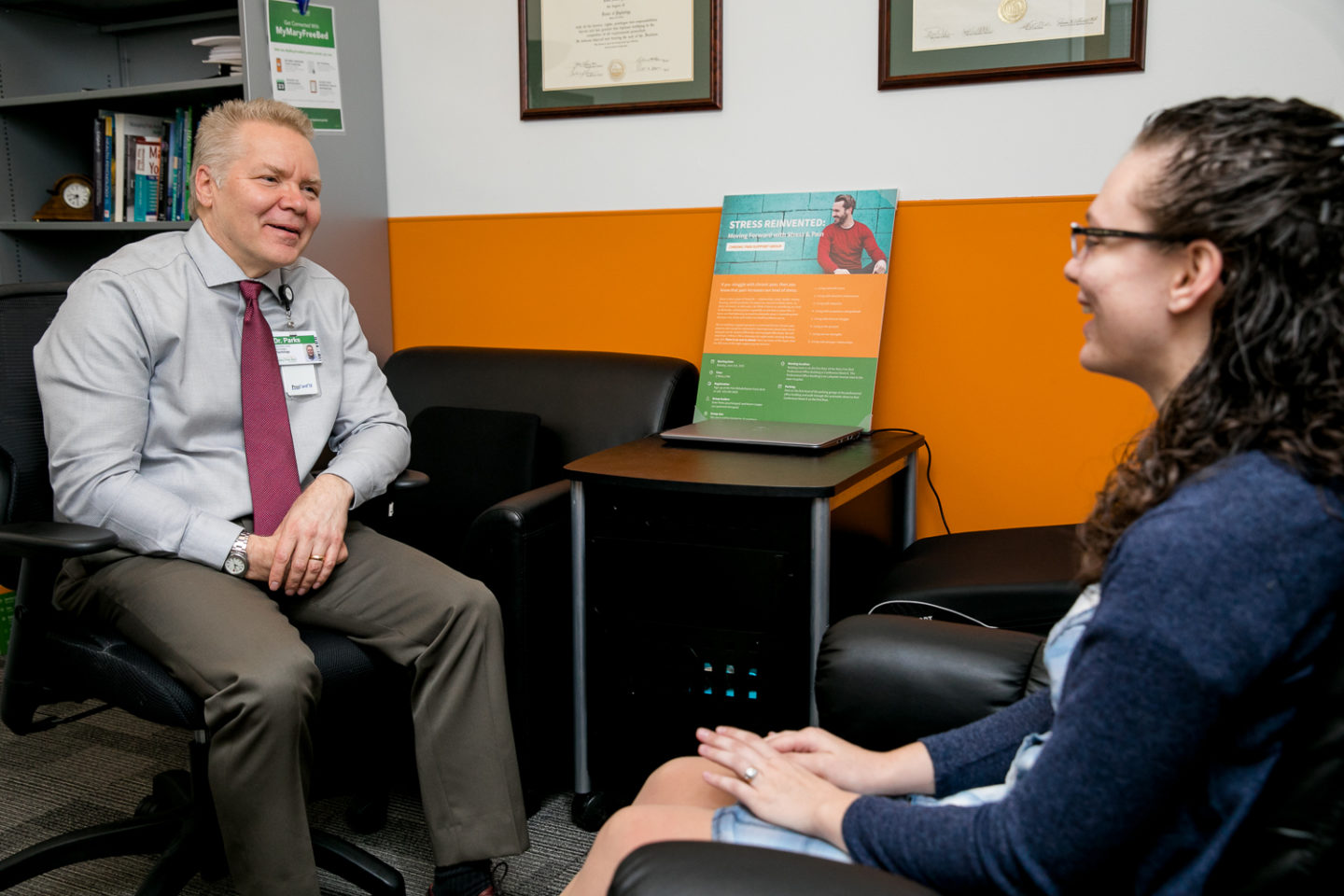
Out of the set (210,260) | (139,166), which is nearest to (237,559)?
(210,260)

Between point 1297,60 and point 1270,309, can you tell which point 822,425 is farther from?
point 1270,309

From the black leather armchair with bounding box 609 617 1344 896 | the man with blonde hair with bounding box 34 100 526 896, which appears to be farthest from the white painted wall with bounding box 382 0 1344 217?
the black leather armchair with bounding box 609 617 1344 896

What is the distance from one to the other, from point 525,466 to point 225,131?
87cm

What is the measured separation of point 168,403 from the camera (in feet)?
5.83

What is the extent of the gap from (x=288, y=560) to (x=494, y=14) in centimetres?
167

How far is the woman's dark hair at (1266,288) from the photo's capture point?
0.78 meters

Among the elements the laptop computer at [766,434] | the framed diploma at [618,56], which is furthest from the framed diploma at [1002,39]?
the laptop computer at [766,434]

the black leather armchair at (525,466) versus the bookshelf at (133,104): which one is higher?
the bookshelf at (133,104)

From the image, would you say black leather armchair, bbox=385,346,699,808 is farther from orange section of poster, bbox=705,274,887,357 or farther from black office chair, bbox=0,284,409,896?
black office chair, bbox=0,284,409,896

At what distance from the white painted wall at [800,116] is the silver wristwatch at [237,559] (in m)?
1.36

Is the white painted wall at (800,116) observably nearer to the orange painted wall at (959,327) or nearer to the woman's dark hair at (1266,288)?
the orange painted wall at (959,327)

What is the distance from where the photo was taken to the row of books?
9.35 ft

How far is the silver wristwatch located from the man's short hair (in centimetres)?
66

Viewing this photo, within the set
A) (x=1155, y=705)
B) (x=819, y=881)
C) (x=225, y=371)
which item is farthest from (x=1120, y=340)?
(x=225, y=371)
